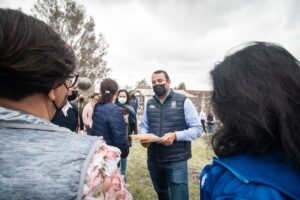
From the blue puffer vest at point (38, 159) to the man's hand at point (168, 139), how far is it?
2388 mm

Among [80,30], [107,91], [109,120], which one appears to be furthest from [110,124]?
[80,30]

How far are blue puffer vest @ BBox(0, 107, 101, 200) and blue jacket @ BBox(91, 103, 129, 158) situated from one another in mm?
2907

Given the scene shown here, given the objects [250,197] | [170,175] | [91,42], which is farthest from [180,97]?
[91,42]

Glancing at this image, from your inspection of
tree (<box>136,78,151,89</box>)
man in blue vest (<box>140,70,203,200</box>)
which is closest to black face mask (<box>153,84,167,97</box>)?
man in blue vest (<box>140,70,203,200</box>)

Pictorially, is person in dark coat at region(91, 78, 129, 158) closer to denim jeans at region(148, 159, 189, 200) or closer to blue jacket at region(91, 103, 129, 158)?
blue jacket at region(91, 103, 129, 158)

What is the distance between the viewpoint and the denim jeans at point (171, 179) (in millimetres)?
3465

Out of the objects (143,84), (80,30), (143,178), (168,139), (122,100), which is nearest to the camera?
(168,139)

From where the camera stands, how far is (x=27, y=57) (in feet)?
3.24

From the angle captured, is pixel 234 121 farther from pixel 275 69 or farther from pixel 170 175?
pixel 170 175

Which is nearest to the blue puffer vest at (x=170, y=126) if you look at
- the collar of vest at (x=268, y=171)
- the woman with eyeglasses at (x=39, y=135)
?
the collar of vest at (x=268, y=171)

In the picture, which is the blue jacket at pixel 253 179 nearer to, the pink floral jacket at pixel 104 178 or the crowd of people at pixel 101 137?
the crowd of people at pixel 101 137

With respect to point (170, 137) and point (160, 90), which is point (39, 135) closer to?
point (170, 137)

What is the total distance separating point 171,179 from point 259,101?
99.7 inches

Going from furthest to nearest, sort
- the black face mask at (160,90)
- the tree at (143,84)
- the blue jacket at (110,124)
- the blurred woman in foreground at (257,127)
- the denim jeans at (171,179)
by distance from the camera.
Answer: the tree at (143,84) → the blue jacket at (110,124) → the black face mask at (160,90) → the denim jeans at (171,179) → the blurred woman in foreground at (257,127)
